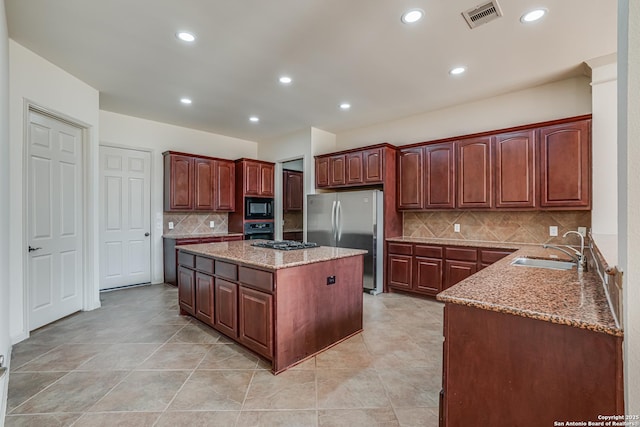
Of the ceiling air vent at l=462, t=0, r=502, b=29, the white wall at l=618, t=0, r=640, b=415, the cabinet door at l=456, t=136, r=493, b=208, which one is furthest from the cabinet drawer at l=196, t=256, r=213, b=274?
the cabinet door at l=456, t=136, r=493, b=208

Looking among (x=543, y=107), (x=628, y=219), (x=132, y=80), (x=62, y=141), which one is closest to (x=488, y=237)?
(x=543, y=107)

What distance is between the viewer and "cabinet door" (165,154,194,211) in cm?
493

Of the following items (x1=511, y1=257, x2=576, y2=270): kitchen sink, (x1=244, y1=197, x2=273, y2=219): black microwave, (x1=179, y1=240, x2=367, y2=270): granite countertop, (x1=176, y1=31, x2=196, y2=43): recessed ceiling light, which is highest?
(x1=176, y1=31, x2=196, y2=43): recessed ceiling light

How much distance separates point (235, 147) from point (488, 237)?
4.98 metres

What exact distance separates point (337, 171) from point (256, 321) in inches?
128

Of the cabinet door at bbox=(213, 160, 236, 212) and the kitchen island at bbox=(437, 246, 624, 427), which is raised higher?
the cabinet door at bbox=(213, 160, 236, 212)

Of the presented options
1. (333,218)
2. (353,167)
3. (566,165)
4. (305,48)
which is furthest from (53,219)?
(566,165)

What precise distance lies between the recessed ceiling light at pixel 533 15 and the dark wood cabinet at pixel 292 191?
4623 millimetres

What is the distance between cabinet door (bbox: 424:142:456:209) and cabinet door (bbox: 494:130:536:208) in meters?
0.54

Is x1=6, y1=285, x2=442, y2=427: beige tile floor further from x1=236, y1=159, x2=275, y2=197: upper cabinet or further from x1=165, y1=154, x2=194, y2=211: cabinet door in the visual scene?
x1=236, y1=159, x2=275, y2=197: upper cabinet

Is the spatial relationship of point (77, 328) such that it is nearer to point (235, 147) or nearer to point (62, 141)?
point (62, 141)

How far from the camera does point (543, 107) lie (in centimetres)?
364

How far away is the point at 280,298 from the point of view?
2213mm

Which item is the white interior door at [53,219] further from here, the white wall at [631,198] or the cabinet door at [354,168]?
the white wall at [631,198]
